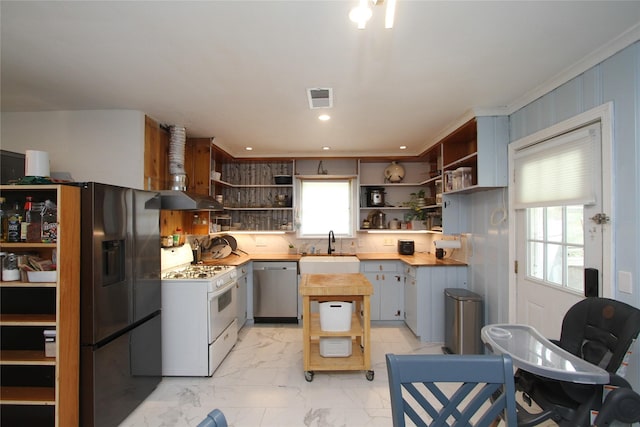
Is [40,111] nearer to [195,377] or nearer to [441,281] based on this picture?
[195,377]

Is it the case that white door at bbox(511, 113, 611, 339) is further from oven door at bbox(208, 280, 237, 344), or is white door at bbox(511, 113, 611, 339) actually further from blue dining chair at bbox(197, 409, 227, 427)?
oven door at bbox(208, 280, 237, 344)

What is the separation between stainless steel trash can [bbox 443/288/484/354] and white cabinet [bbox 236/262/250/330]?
2.46 m

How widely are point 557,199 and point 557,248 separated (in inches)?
14.5

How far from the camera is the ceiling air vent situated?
232 centimetres

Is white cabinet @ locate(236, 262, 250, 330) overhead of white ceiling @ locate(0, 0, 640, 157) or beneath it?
beneath

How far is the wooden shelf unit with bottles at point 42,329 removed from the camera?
1775mm

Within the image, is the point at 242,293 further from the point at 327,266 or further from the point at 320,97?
the point at 320,97

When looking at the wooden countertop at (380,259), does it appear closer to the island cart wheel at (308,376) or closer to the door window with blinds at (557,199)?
the door window with blinds at (557,199)

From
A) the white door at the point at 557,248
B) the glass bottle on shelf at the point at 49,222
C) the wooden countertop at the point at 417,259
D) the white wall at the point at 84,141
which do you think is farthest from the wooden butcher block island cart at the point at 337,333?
the white wall at the point at 84,141

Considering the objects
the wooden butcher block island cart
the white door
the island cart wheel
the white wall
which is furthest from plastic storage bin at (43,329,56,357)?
the white door

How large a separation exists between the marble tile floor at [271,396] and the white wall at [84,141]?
1.87 metres

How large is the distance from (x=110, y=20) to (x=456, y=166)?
333 centimetres

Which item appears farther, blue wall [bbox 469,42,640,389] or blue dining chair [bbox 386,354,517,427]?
blue wall [bbox 469,42,640,389]

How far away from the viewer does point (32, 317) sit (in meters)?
1.89
